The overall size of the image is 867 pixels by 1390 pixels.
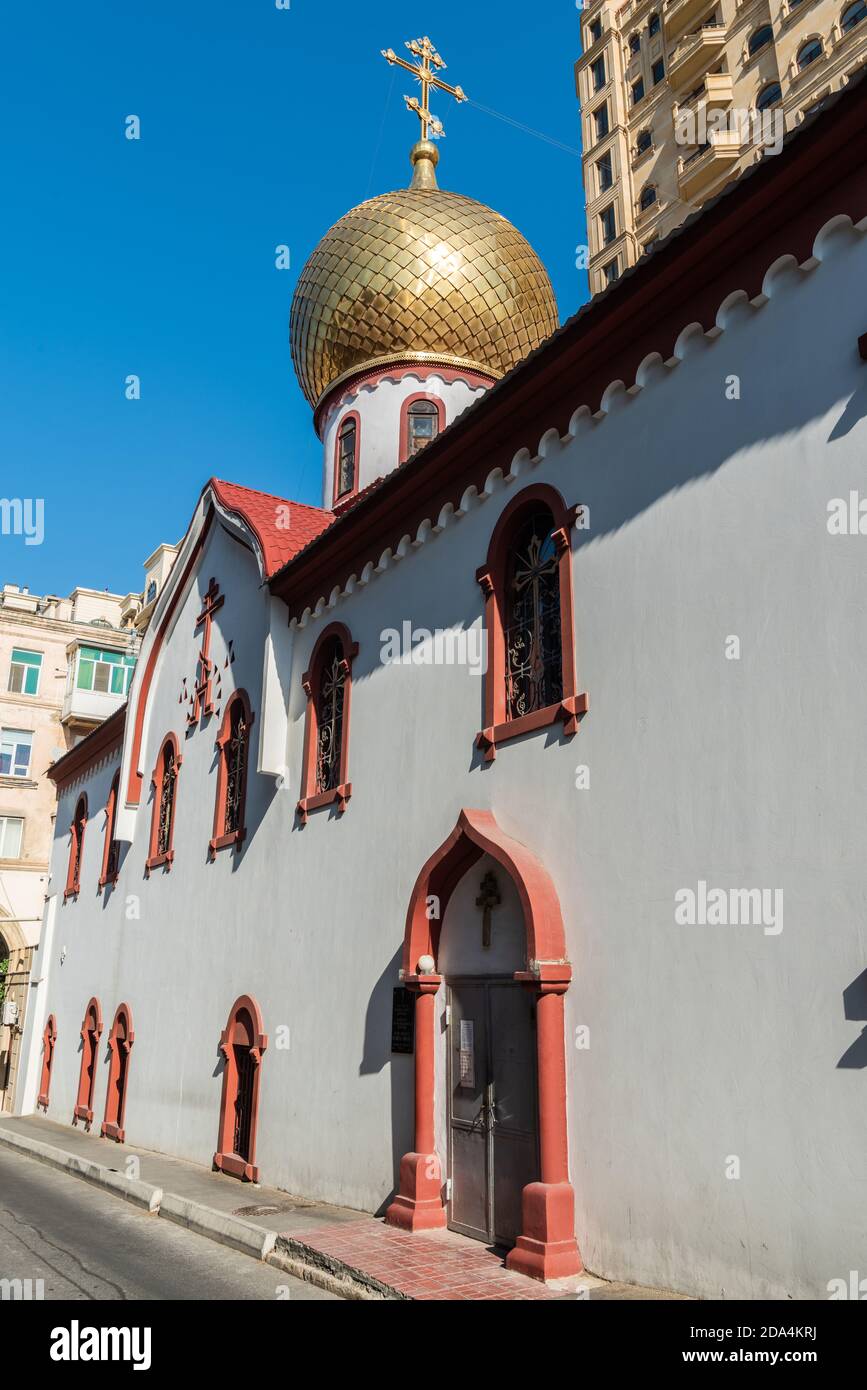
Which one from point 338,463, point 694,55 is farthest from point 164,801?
point 694,55

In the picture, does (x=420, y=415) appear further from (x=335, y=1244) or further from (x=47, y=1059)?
(x=47, y=1059)

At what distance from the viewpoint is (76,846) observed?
23.2 m

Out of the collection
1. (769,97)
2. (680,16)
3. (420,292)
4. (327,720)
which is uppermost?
(680,16)

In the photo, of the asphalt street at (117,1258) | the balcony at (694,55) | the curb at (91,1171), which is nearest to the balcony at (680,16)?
the balcony at (694,55)

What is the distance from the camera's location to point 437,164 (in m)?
20.1

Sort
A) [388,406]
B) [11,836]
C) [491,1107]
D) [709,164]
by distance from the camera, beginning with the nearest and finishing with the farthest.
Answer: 1. [491,1107]
2. [388,406]
3. [709,164]
4. [11,836]

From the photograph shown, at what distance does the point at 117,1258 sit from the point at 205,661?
9.21 meters

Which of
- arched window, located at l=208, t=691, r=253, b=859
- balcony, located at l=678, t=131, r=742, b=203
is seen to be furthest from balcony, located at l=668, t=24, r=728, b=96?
arched window, located at l=208, t=691, r=253, b=859

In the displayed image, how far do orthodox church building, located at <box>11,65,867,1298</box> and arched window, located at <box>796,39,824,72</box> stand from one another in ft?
77.7

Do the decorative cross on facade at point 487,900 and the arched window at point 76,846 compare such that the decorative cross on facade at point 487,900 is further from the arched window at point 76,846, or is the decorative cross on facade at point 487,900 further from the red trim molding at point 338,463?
the arched window at point 76,846

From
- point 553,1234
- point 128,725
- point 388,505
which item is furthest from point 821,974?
point 128,725

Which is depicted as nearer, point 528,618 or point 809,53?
point 528,618

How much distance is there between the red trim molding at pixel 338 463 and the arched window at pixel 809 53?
65.5 ft

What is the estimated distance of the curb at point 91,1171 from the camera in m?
11.3
